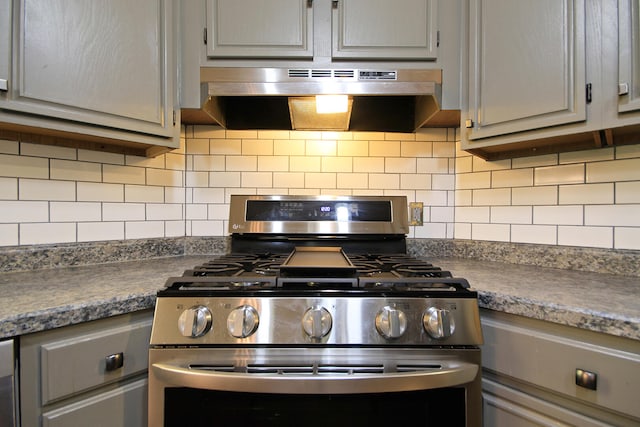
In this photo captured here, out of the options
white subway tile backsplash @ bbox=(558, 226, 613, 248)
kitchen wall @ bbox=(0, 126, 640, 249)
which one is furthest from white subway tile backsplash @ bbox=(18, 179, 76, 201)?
white subway tile backsplash @ bbox=(558, 226, 613, 248)

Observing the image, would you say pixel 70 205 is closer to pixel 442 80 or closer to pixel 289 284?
pixel 289 284

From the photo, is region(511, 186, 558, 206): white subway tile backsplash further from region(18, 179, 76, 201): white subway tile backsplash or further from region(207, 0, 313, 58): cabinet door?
region(18, 179, 76, 201): white subway tile backsplash

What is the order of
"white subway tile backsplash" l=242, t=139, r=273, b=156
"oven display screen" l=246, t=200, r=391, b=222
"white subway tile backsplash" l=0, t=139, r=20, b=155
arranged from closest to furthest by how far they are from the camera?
"white subway tile backsplash" l=0, t=139, r=20, b=155, "oven display screen" l=246, t=200, r=391, b=222, "white subway tile backsplash" l=242, t=139, r=273, b=156

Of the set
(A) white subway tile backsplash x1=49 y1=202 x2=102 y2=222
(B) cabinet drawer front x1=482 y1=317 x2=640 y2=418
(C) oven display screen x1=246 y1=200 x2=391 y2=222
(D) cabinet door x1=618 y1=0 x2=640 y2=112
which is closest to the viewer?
(B) cabinet drawer front x1=482 y1=317 x2=640 y2=418

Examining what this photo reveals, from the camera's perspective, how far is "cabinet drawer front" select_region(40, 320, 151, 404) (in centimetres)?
66

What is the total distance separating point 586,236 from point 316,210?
1.04 metres

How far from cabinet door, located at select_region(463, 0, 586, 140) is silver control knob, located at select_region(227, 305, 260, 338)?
40.1 inches

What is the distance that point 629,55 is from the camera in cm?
88

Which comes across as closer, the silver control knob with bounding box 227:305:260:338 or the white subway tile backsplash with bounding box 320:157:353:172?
the silver control knob with bounding box 227:305:260:338

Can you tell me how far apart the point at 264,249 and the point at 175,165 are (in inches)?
23.4

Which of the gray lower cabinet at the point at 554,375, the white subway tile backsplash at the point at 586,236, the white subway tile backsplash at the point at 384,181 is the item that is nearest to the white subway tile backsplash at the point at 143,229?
the white subway tile backsplash at the point at 384,181

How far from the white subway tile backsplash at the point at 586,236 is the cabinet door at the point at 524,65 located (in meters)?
0.44

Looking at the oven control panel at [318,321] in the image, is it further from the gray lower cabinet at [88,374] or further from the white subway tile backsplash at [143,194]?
the white subway tile backsplash at [143,194]

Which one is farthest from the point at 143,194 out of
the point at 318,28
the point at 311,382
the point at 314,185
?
the point at 311,382
